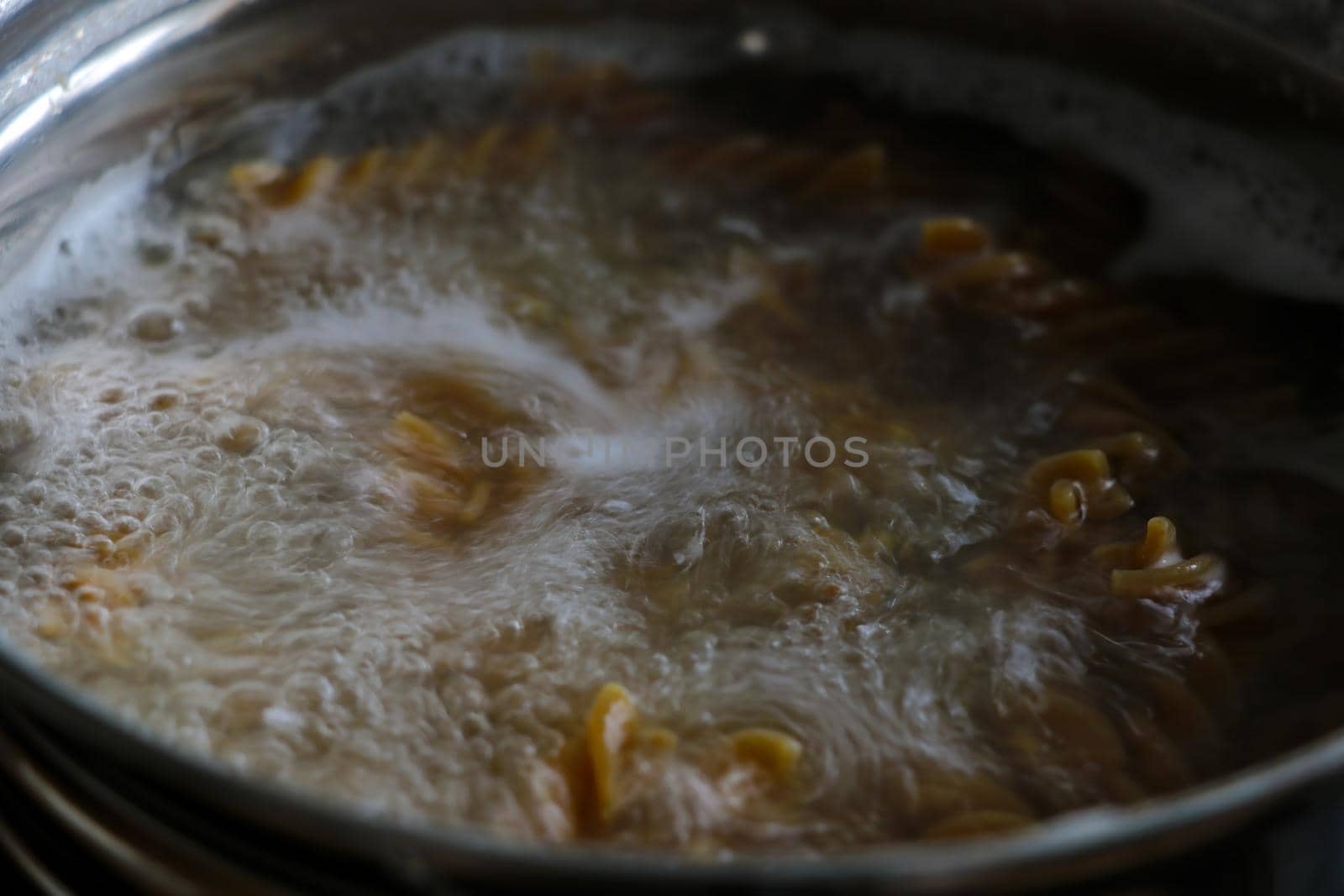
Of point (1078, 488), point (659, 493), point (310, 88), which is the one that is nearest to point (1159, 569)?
point (1078, 488)

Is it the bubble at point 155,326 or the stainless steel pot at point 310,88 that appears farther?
the bubble at point 155,326

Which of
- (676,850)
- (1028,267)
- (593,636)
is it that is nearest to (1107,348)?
(1028,267)

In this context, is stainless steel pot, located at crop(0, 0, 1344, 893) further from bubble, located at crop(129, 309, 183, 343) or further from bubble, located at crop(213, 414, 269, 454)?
bubble, located at crop(213, 414, 269, 454)

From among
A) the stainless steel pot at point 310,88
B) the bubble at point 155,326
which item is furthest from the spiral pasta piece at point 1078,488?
the bubble at point 155,326

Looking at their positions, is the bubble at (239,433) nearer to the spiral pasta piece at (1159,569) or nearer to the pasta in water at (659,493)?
the pasta in water at (659,493)

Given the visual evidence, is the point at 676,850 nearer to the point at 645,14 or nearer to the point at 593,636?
the point at 593,636

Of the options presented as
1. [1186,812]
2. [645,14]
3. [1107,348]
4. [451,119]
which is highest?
[645,14]

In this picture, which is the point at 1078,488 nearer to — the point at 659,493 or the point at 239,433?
the point at 659,493
